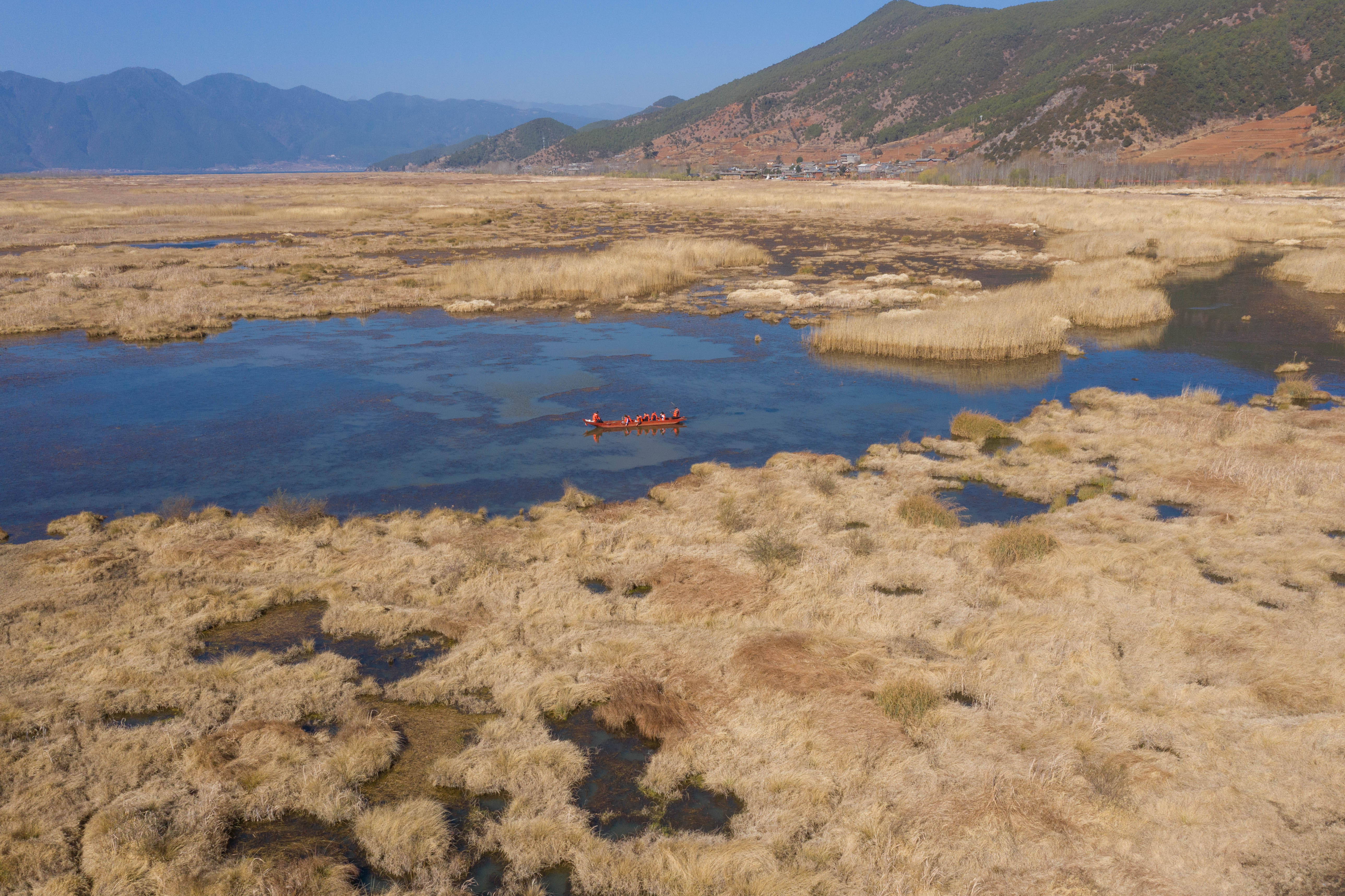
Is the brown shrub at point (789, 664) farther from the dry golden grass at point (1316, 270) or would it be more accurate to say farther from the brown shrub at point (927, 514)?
the dry golden grass at point (1316, 270)

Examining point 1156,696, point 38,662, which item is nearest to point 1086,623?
point 1156,696

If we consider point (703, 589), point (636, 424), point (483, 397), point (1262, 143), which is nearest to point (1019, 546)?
point (703, 589)

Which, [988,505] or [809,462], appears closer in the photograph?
[988,505]

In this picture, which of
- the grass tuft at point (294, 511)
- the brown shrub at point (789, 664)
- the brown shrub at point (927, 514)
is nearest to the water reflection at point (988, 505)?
the brown shrub at point (927, 514)

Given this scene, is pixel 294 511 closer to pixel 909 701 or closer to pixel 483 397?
pixel 483 397

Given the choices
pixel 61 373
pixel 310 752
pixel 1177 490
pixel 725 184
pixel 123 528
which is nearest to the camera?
pixel 310 752

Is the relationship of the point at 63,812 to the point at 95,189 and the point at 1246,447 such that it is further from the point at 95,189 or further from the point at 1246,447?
the point at 95,189

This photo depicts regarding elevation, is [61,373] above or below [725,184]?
below
